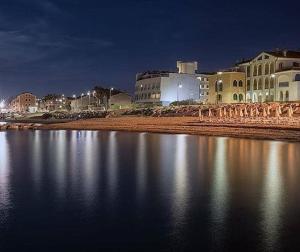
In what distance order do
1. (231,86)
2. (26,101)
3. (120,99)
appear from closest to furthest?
(231,86) → (120,99) → (26,101)

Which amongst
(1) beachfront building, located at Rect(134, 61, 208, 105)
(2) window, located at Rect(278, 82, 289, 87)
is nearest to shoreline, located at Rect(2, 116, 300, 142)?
(2) window, located at Rect(278, 82, 289, 87)

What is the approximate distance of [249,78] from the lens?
69375 mm

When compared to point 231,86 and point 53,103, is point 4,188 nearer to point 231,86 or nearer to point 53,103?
point 231,86

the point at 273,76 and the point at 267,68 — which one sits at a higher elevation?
the point at 267,68

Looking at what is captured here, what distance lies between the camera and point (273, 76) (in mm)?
62438

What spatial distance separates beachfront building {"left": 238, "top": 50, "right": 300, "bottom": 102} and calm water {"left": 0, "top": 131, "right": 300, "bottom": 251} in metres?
36.8

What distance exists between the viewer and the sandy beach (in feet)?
130

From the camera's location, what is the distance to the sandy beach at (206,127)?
3950 cm

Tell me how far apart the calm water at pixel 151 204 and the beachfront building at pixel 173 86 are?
63.0m

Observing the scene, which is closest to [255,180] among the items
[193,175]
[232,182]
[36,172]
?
[232,182]

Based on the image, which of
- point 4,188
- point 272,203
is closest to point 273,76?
point 272,203

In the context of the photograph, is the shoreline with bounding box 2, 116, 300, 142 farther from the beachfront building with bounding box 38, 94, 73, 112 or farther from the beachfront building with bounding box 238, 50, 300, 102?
the beachfront building with bounding box 38, 94, 73, 112

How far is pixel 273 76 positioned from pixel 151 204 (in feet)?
171

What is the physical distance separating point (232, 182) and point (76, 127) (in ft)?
165
